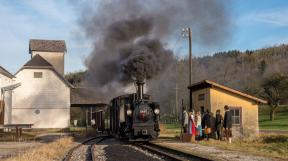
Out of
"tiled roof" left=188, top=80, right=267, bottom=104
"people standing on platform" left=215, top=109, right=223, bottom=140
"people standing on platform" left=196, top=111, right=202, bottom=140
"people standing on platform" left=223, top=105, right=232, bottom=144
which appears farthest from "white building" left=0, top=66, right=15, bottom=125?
"people standing on platform" left=223, top=105, right=232, bottom=144

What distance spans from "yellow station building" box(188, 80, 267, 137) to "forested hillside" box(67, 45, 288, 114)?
41.0 metres

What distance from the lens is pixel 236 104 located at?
80.4 ft

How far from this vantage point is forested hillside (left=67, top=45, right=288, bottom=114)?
268ft

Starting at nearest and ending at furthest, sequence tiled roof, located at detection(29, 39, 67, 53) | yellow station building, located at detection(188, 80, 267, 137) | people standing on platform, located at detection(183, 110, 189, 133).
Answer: people standing on platform, located at detection(183, 110, 189, 133)
yellow station building, located at detection(188, 80, 267, 137)
tiled roof, located at detection(29, 39, 67, 53)

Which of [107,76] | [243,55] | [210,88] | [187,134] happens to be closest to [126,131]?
[187,134]

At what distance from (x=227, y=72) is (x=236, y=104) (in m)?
102

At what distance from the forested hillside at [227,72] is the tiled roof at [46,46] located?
1554 centimetres

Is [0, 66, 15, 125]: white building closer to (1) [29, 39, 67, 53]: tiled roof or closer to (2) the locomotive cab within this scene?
(2) the locomotive cab

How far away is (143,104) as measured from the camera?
67.1 ft

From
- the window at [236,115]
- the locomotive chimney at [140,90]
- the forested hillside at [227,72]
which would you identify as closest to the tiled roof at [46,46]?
the forested hillside at [227,72]

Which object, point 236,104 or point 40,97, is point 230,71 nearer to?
point 40,97

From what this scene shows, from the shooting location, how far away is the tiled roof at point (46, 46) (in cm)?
6397

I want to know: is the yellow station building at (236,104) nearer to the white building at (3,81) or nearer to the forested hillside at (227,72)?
the white building at (3,81)

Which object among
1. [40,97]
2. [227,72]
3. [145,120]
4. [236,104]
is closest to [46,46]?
[40,97]
